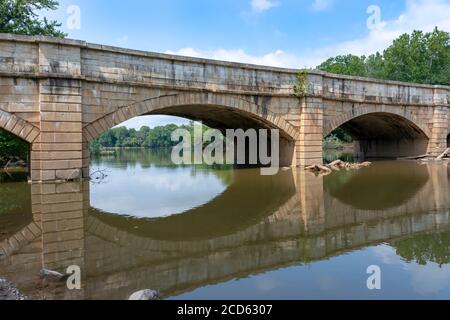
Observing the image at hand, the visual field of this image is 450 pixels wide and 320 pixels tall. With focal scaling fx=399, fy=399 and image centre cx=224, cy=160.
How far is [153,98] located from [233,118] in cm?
609

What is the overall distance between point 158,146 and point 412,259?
98.6 meters

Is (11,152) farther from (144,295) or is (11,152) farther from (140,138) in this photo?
(140,138)

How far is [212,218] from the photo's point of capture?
7797 mm

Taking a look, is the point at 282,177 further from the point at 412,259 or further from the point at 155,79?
the point at 412,259

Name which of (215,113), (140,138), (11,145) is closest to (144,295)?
(11,145)

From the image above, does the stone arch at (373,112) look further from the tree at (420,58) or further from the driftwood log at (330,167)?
the tree at (420,58)

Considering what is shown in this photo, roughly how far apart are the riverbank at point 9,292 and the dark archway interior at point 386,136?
867 inches

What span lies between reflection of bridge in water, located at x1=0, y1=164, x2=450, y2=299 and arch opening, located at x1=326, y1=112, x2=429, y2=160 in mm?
15210

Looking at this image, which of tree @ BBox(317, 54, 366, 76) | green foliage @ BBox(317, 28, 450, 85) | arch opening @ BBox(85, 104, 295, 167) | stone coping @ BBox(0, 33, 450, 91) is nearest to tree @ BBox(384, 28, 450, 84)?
green foliage @ BBox(317, 28, 450, 85)

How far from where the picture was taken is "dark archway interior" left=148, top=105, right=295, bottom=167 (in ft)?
58.9

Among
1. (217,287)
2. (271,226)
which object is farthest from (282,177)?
(217,287)

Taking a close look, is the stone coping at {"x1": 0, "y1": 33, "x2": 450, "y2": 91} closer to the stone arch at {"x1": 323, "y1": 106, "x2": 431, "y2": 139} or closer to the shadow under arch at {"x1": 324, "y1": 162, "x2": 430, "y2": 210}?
the stone arch at {"x1": 323, "y1": 106, "x2": 431, "y2": 139}

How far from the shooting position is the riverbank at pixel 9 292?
153 inches

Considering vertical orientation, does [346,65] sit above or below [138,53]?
above
